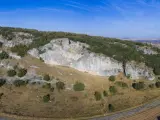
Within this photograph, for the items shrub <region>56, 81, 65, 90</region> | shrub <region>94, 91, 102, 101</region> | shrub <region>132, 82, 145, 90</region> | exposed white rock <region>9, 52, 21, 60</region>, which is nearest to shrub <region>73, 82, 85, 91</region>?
shrub <region>56, 81, 65, 90</region>

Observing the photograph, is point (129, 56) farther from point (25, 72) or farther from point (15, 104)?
point (15, 104)

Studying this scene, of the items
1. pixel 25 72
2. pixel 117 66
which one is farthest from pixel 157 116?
pixel 25 72

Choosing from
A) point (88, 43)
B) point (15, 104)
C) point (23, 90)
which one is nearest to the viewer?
point (15, 104)

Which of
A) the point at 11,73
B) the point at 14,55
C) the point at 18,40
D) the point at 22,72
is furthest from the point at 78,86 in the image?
the point at 18,40

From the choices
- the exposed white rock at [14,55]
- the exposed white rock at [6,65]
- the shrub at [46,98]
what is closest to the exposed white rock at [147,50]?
the exposed white rock at [14,55]

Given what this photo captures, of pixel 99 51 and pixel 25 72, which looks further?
pixel 99 51

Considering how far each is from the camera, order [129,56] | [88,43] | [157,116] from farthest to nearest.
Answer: [88,43] → [129,56] → [157,116]

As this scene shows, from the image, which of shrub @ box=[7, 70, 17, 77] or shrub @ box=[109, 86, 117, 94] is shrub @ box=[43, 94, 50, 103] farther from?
shrub @ box=[7, 70, 17, 77]
